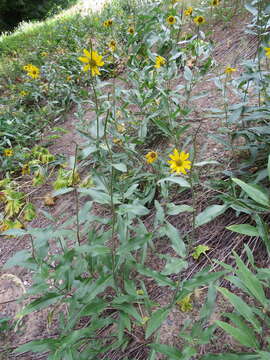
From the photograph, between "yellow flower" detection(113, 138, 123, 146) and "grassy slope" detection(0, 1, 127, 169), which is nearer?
"yellow flower" detection(113, 138, 123, 146)

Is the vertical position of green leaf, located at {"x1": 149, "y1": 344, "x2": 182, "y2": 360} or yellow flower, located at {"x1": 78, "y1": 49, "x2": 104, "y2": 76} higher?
yellow flower, located at {"x1": 78, "y1": 49, "x2": 104, "y2": 76}

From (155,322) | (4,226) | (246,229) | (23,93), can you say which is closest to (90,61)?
(246,229)

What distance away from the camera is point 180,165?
1.36 metres

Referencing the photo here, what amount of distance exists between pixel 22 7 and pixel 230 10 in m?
14.4

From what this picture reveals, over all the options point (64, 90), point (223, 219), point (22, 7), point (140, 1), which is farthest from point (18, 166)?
point (22, 7)

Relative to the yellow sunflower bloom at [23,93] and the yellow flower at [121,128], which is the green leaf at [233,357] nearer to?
the yellow flower at [121,128]

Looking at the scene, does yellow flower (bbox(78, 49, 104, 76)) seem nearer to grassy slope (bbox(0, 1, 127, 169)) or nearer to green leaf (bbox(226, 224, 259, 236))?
green leaf (bbox(226, 224, 259, 236))

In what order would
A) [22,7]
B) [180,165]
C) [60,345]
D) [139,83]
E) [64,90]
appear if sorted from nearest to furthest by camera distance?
1. [60,345]
2. [180,165]
3. [139,83]
4. [64,90]
5. [22,7]

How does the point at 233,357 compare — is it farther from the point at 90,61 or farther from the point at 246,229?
the point at 90,61

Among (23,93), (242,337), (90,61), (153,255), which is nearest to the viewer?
(242,337)

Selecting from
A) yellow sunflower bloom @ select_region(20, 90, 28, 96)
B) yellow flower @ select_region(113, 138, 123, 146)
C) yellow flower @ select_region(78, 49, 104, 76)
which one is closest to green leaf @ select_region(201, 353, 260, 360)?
yellow flower @ select_region(78, 49, 104, 76)

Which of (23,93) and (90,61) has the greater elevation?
(23,93)

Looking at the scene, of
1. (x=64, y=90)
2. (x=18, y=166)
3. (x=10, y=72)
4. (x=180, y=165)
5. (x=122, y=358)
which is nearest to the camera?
(x=122, y=358)

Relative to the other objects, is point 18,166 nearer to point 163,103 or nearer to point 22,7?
point 163,103
